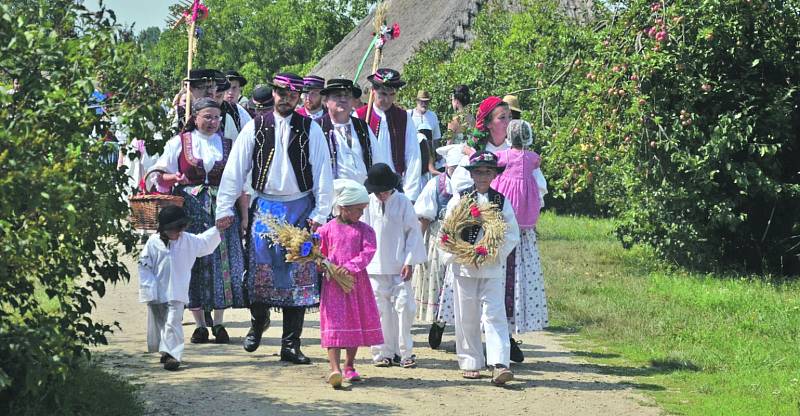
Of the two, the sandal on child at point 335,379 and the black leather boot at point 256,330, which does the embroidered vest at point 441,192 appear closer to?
the black leather boot at point 256,330

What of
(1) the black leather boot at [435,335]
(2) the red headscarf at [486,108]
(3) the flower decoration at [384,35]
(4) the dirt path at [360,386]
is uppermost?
(3) the flower decoration at [384,35]

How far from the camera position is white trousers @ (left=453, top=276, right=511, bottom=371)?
873cm

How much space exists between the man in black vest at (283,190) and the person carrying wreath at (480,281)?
0.99 metres

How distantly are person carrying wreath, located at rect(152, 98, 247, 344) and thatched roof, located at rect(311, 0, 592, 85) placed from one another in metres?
17.6

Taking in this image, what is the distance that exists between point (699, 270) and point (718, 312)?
2.74m

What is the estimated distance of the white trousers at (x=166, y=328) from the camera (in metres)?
8.76

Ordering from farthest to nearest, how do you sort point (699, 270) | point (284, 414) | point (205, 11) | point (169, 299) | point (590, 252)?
point (590, 252), point (699, 270), point (205, 11), point (169, 299), point (284, 414)

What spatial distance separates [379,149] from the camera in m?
10.2

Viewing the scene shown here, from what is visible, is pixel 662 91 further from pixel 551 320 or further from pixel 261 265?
pixel 261 265

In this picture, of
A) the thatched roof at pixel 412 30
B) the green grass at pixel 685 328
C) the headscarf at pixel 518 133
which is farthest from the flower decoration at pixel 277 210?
the thatched roof at pixel 412 30

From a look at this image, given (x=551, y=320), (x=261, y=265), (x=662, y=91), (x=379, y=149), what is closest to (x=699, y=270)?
(x=662, y=91)

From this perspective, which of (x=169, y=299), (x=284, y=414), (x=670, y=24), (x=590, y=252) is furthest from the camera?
(x=590, y=252)

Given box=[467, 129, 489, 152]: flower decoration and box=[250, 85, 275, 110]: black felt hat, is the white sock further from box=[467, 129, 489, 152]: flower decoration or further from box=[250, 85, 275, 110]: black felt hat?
box=[467, 129, 489, 152]: flower decoration

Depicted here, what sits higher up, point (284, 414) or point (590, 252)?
point (590, 252)
